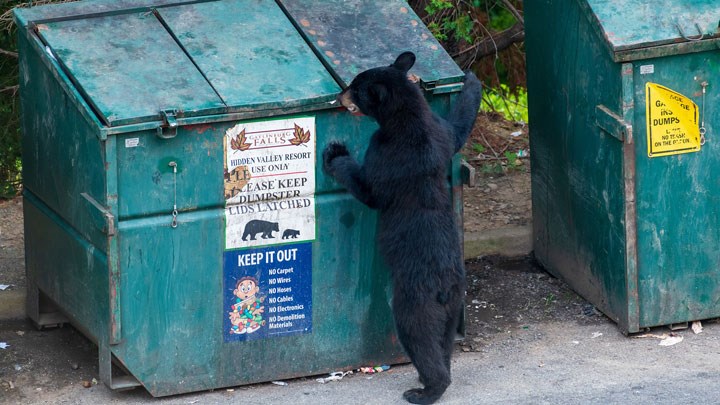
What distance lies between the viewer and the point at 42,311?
6324 mm

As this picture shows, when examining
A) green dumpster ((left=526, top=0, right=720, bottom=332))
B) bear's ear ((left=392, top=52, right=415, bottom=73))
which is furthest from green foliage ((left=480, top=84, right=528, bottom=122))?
bear's ear ((left=392, top=52, right=415, bottom=73))

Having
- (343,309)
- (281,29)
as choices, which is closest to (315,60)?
(281,29)

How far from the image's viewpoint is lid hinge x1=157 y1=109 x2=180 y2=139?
5062 millimetres

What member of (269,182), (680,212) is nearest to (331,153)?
(269,182)

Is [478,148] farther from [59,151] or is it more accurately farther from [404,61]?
[59,151]

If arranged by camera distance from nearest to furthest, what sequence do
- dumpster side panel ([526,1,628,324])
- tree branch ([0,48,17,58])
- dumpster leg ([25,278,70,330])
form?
dumpster side panel ([526,1,628,324])
dumpster leg ([25,278,70,330])
tree branch ([0,48,17,58])

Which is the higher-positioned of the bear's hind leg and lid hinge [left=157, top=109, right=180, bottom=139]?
lid hinge [left=157, top=109, right=180, bottom=139]

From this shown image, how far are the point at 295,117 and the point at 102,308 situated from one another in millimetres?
Result: 1127

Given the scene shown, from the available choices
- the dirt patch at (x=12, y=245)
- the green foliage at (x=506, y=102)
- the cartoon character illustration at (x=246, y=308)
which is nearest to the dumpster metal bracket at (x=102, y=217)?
the cartoon character illustration at (x=246, y=308)

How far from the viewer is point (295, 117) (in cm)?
532

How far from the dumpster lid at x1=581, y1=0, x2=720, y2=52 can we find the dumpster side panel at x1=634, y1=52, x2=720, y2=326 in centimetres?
9

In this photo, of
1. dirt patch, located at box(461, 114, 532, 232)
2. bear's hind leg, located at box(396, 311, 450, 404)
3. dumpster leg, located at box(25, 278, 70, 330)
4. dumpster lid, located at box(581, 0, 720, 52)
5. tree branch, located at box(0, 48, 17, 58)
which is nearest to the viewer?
bear's hind leg, located at box(396, 311, 450, 404)

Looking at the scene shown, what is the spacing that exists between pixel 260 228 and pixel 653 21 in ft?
6.64

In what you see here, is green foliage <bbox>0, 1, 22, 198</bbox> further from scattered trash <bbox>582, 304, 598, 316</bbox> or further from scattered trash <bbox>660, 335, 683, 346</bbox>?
scattered trash <bbox>660, 335, 683, 346</bbox>
